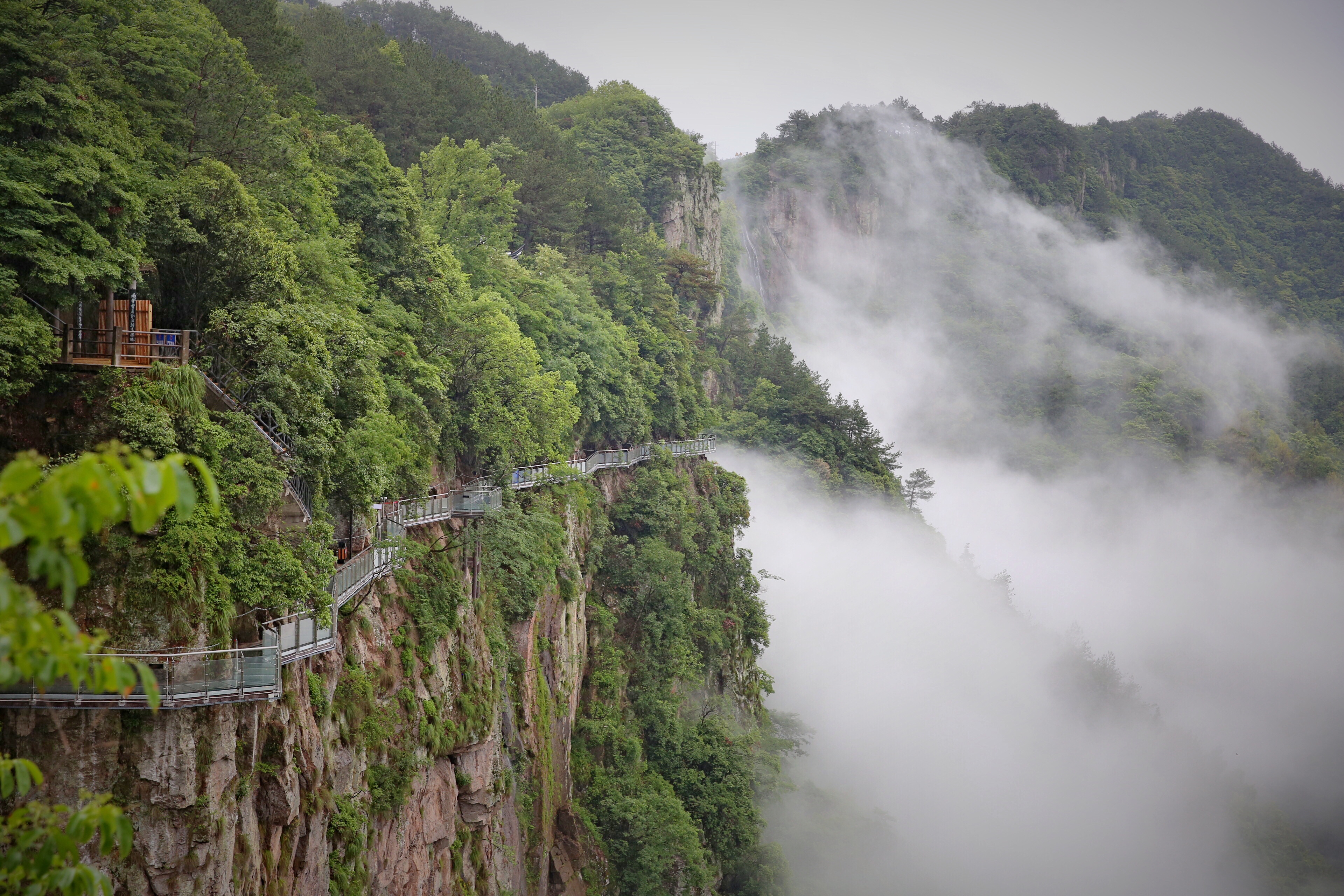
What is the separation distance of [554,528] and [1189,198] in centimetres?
19572

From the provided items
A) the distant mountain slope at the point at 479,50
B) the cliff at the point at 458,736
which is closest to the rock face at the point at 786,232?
the distant mountain slope at the point at 479,50

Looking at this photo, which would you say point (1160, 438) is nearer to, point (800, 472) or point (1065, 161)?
point (1065, 161)

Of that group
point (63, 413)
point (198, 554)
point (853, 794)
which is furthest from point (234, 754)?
point (853, 794)

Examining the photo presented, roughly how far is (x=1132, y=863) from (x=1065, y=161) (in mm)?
128766

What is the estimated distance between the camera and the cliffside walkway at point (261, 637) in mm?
13508

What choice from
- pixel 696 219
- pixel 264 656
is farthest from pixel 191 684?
pixel 696 219

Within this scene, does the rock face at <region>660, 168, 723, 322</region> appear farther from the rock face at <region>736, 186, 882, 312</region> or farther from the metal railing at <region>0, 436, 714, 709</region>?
the metal railing at <region>0, 436, 714, 709</region>

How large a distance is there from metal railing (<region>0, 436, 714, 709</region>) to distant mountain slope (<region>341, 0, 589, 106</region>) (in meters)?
89.3

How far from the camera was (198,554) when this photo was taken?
15.0 m

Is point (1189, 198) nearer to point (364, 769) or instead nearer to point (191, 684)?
point (364, 769)

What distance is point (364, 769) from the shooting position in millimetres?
19531

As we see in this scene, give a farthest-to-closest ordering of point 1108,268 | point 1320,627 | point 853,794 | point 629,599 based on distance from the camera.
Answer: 1. point 1108,268
2. point 1320,627
3. point 853,794
4. point 629,599

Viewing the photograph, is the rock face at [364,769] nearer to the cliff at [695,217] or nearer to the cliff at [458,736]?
the cliff at [458,736]

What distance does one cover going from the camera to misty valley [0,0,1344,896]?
47.8ft
